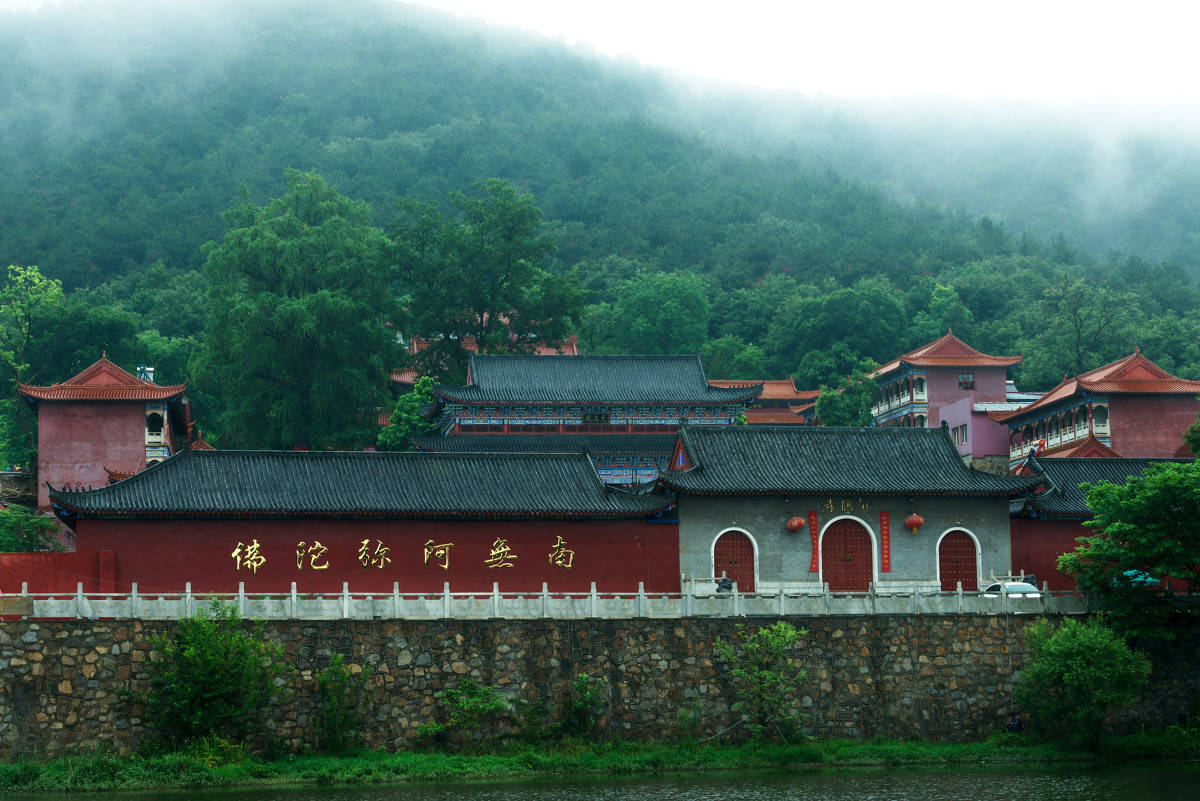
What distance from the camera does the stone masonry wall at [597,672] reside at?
30.4 metres

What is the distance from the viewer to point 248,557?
35.8 meters

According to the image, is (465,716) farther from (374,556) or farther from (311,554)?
(311,554)

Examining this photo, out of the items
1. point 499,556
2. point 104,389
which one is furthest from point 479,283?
point 499,556

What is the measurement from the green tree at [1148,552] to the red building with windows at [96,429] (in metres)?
32.1

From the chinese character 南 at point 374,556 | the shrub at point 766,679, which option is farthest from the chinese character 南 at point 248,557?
the shrub at point 766,679

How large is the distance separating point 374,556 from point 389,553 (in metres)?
0.38

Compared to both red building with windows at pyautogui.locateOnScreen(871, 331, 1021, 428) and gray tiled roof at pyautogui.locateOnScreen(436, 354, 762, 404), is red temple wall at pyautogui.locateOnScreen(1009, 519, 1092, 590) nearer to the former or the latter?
gray tiled roof at pyautogui.locateOnScreen(436, 354, 762, 404)

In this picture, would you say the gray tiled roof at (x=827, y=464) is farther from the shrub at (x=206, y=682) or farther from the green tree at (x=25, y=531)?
the green tree at (x=25, y=531)

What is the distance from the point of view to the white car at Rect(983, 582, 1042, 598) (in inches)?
1411

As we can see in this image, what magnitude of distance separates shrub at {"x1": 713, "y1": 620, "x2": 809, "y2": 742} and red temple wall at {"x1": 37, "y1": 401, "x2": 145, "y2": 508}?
2675 cm

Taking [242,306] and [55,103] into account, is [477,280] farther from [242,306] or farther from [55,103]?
[55,103]

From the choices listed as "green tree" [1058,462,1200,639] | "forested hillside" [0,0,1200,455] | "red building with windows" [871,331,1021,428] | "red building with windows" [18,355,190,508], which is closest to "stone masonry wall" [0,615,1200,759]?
"green tree" [1058,462,1200,639]

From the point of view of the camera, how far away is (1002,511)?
40.3 m

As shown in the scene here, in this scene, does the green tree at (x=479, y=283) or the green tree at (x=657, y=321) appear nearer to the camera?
the green tree at (x=479, y=283)
